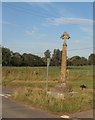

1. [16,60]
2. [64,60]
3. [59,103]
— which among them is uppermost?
[16,60]

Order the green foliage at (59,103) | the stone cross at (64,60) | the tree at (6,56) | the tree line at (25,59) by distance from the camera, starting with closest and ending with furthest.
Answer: the green foliage at (59,103) → the stone cross at (64,60) → the tree at (6,56) → the tree line at (25,59)

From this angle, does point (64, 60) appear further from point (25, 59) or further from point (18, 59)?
point (25, 59)

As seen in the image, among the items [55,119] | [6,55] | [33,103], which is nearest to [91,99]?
[33,103]

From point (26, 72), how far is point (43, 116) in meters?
42.0

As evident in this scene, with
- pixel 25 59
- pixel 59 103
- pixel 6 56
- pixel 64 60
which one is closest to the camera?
pixel 59 103

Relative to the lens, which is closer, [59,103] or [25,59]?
[59,103]

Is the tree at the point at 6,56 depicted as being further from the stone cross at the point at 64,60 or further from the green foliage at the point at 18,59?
the stone cross at the point at 64,60

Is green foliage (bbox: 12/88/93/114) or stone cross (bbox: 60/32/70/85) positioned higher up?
stone cross (bbox: 60/32/70/85)

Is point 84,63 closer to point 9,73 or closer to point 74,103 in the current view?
point 9,73

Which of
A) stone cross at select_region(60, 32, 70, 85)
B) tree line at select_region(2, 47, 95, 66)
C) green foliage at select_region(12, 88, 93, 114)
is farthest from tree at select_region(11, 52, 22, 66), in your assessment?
green foliage at select_region(12, 88, 93, 114)

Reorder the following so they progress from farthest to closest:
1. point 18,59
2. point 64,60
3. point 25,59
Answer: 1. point 25,59
2. point 18,59
3. point 64,60

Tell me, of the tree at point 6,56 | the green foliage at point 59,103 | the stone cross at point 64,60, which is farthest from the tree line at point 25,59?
the green foliage at point 59,103

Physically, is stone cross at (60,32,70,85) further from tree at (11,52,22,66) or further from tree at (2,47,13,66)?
tree at (11,52,22,66)

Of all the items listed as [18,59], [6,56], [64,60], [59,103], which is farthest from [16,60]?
[59,103]
